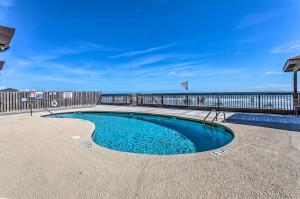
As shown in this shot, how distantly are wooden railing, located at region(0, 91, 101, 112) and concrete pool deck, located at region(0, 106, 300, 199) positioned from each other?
10.5 m

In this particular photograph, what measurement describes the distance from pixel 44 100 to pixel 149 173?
561 inches

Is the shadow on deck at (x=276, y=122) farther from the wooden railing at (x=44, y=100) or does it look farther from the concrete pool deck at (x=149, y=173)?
the wooden railing at (x=44, y=100)

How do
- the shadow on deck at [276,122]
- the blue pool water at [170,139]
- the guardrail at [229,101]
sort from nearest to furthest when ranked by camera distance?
the blue pool water at [170,139] → the shadow on deck at [276,122] → the guardrail at [229,101]

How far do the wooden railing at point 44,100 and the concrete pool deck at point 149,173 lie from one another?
1052 centimetres

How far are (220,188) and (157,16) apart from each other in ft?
46.3

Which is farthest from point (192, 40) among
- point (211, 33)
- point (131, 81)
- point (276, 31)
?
point (131, 81)

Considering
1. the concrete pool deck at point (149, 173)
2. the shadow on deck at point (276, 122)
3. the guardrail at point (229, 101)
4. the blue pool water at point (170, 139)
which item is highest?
the guardrail at point (229, 101)

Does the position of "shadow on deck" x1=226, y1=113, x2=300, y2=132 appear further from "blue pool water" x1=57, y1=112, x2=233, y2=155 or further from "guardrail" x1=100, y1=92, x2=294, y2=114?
"guardrail" x1=100, y1=92, x2=294, y2=114

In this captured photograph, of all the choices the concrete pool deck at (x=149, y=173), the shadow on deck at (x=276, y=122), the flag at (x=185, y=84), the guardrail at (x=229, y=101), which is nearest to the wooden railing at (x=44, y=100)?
the guardrail at (x=229, y=101)

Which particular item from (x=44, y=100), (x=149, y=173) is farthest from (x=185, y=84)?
(x=44, y=100)

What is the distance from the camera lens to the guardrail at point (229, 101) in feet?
25.3

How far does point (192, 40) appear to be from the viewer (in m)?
16.6

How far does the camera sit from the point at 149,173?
7.69 feet

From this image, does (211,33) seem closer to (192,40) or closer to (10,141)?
(192,40)
